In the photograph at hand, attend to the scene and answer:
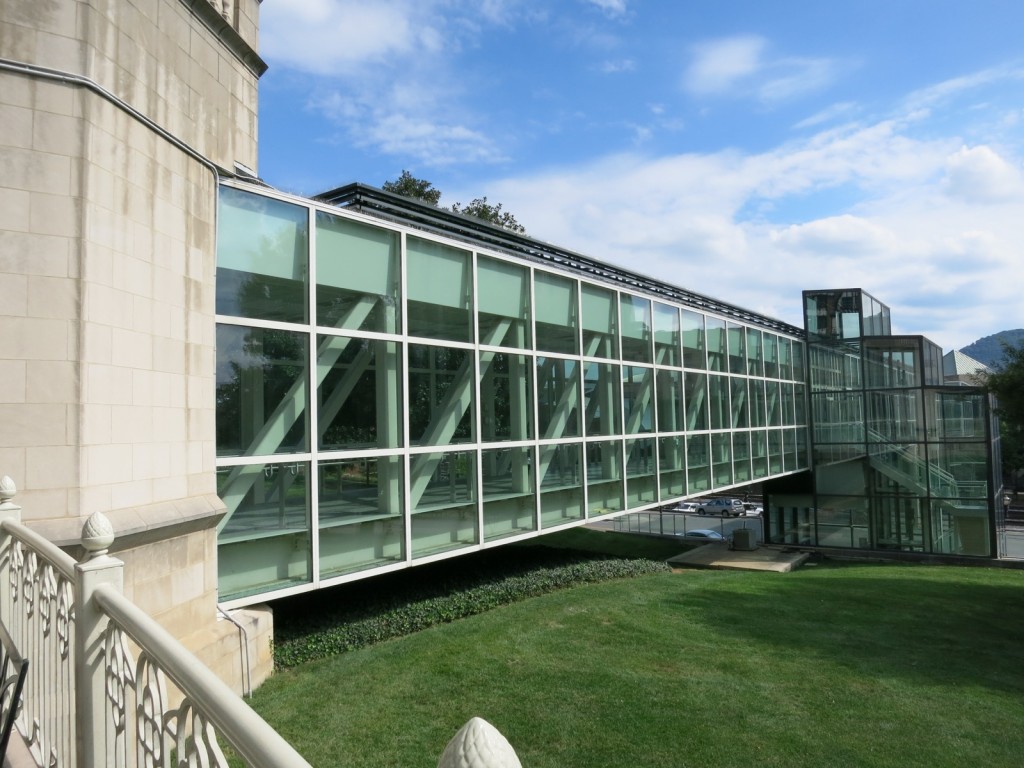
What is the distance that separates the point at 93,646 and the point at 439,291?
8.83 meters

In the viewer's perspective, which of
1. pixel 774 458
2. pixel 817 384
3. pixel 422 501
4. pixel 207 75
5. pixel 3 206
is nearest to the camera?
pixel 3 206

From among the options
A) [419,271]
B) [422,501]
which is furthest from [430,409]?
[419,271]

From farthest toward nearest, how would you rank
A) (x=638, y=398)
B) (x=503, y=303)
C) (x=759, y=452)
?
(x=759, y=452), (x=638, y=398), (x=503, y=303)

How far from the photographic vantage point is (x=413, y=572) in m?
13.4

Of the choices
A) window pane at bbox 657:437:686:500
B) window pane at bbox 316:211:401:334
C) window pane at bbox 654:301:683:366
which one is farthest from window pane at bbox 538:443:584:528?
window pane at bbox 654:301:683:366

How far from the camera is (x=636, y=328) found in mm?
16719

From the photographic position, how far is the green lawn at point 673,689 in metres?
6.42

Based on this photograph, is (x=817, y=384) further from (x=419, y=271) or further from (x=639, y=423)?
(x=419, y=271)

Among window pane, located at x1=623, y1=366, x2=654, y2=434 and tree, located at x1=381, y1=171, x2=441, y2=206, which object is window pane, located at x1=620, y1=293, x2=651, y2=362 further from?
tree, located at x1=381, y1=171, x2=441, y2=206

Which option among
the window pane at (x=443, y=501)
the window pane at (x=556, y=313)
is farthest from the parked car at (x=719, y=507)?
the window pane at (x=443, y=501)

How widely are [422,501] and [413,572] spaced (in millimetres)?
3434

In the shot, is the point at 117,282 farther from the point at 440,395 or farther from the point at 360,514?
the point at 440,395

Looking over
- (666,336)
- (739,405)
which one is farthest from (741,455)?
(666,336)

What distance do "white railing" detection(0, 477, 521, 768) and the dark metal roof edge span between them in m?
7.13
